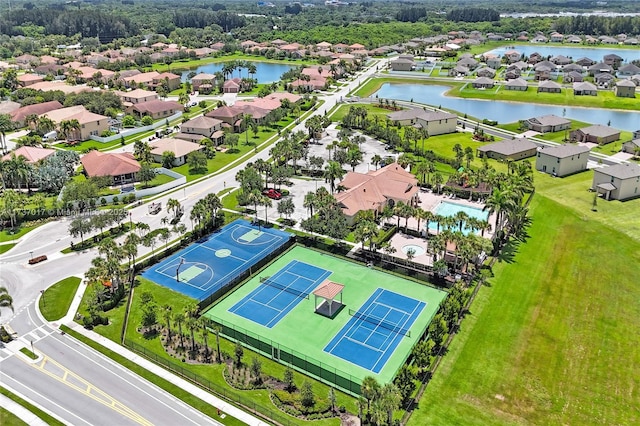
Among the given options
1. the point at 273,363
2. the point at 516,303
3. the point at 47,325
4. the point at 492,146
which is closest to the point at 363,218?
the point at 516,303

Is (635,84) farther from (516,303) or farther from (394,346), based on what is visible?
(394,346)

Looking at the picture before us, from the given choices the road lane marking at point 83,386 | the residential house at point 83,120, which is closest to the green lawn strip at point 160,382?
the road lane marking at point 83,386

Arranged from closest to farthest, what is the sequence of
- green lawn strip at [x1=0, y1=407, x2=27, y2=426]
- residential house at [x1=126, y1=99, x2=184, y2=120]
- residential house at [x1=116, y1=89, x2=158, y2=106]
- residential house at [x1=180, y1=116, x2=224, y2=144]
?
green lawn strip at [x1=0, y1=407, x2=27, y2=426] < residential house at [x1=180, y1=116, x2=224, y2=144] < residential house at [x1=126, y1=99, x2=184, y2=120] < residential house at [x1=116, y1=89, x2=158, y2=106]

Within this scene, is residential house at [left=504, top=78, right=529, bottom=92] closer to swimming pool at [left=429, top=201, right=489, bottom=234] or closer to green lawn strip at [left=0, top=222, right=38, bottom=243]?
swimming pool at [left=429, top=201, right=489, bottom=234]

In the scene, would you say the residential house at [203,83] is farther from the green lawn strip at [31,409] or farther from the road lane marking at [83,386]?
the green lawn strip at [31,409]

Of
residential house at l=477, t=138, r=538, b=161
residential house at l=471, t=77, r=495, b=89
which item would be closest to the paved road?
residential house at l=477, t=138, r=538, b=161

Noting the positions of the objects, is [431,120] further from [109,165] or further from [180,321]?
[180,321]
